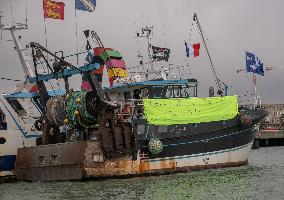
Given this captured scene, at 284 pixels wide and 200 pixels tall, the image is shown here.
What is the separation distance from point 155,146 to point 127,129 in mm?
1601

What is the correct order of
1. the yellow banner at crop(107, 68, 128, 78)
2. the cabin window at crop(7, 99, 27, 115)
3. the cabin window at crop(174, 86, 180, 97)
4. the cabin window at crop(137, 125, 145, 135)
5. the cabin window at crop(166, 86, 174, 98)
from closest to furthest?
the cabin window at crop(137, 125, 145, 135)
the cabin window at crop(166, 86, 174, 98)
the cabin window at crop(174, 86, 180, 97)
the cabin window at crop(7, 99, 27, 115)
the yellow banner at crop(107, 68, 128, 78)

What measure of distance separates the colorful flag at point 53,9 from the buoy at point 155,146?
376 inches

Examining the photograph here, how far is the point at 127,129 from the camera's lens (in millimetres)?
24312

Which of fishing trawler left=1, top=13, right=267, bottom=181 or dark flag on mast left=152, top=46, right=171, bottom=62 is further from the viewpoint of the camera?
dark flag on mast left=152, top=46, right=171, bottom=62

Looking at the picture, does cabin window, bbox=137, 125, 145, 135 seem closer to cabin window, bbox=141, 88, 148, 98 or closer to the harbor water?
the harbor water

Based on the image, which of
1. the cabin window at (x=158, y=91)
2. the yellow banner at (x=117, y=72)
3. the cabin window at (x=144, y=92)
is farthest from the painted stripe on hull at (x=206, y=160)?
the yellow banner at (x=117, y=72)

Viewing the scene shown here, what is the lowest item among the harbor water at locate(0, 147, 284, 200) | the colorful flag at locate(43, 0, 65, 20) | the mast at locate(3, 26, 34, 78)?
the harbor water at locate(0, 147, 284, 200)

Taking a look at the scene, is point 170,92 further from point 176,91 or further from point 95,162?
point 95,162

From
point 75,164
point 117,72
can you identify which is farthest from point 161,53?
point 75,164

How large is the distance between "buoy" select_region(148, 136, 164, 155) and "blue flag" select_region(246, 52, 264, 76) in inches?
428

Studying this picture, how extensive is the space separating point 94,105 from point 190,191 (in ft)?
22.3

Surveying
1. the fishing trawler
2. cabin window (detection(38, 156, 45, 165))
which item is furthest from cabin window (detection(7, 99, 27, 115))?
cabin window (detection(38, 156, 45, 165))

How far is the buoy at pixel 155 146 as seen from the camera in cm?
2402

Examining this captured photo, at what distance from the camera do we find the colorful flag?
2812cm
